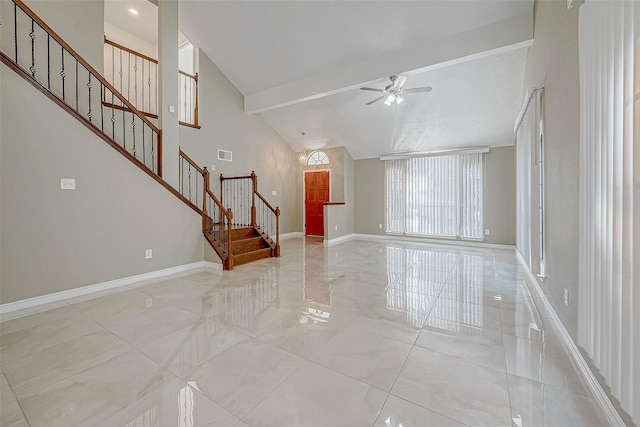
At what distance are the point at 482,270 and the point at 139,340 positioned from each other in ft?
16.3

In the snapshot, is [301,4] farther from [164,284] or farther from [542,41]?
[164,284]

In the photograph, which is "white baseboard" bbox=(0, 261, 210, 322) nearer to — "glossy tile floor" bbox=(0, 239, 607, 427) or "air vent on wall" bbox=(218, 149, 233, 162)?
"glossy tile floor" bbox=(0, 239, 607, 427)

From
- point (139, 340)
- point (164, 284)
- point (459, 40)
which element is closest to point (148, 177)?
point (164, 284)

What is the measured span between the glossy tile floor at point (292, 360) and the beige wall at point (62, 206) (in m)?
0.45

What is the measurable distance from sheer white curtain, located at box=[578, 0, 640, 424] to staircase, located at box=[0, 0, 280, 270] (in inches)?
172

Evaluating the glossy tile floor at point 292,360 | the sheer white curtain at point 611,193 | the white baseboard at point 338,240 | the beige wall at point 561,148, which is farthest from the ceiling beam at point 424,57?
the white baseboard at point 338,240

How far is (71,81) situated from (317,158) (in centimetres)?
582

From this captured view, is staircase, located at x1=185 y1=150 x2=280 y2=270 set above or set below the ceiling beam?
below

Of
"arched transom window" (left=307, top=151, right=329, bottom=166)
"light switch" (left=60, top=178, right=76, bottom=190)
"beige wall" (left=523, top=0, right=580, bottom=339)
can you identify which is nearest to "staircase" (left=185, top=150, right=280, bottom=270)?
"light switch" (left=60, top=178, right=76, bottom=190)

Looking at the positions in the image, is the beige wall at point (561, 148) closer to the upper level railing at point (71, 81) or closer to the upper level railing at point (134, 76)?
the upper level railing at point (71, 81)

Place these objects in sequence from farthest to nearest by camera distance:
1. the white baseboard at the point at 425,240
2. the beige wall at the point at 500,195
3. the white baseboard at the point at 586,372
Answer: the white baseboard at the point at 425,240
the beige wall at the point at 500,195
the white baseboard at the point at 586,372

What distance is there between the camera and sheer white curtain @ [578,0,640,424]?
1213mm

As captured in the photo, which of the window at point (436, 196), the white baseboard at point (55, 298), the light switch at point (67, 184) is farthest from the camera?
the window at point (436, 196)

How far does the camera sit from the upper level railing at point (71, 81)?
10.9 feet
